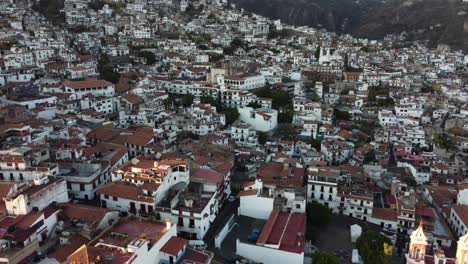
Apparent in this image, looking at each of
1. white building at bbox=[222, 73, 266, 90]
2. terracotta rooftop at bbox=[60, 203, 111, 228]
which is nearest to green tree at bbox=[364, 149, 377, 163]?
white building at bbox=[222, 73, 266, 90]

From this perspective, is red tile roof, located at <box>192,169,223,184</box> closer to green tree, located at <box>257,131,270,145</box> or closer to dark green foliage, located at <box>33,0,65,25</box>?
green tree, located at <box>257,131,270,145</box>

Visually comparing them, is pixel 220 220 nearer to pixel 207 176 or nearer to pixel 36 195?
pixel 207 176

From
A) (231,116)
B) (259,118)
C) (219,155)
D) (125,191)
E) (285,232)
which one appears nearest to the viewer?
(285,232)

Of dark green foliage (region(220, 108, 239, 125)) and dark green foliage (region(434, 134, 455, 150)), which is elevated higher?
dark green foliage (region(220, 108, 239, 125))

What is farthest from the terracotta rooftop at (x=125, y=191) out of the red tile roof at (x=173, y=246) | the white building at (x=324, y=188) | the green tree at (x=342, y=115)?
the green tree at (x=342, y=115)

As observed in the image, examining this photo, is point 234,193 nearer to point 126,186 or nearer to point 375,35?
point 126,186

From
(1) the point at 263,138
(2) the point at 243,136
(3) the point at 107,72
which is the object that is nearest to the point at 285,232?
(2) the point at 243,136

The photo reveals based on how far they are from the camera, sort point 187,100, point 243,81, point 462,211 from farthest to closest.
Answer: point 243,81 → point 187,100 → point 462,211
